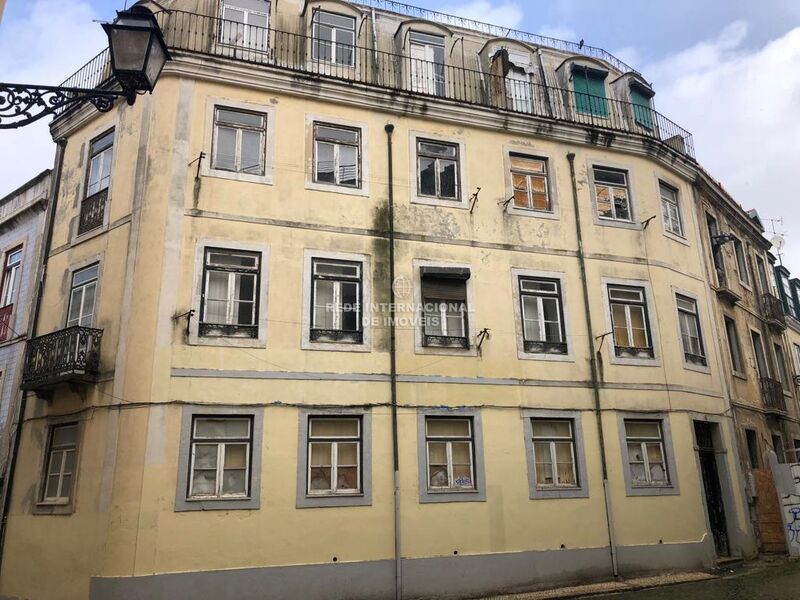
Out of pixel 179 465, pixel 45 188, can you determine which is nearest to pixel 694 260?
pixel 179 465

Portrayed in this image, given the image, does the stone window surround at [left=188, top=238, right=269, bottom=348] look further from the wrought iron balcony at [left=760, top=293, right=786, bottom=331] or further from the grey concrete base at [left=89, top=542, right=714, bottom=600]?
the wrought iron balcony at [left=760, top=293, right=786, bottom=331]

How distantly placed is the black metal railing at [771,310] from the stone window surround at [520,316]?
10.6 m

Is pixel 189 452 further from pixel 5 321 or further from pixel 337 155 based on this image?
pixel 5 321

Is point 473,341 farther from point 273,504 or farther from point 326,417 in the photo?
point 273,504

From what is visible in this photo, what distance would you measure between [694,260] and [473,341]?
733cm

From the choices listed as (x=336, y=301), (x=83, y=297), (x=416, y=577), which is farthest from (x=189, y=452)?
(x=416, y=577)

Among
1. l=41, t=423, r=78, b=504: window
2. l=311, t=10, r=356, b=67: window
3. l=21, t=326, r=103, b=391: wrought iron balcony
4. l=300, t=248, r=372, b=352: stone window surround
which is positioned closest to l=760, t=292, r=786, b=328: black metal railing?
l=300, t=248, r=372, b=352: stone window surround

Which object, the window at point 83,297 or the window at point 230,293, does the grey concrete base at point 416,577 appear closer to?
the window at point 230,293

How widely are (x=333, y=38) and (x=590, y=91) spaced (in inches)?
277

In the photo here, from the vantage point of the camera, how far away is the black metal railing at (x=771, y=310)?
2194cm

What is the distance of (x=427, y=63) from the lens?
16.2 metres

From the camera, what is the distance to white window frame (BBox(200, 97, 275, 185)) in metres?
13.2

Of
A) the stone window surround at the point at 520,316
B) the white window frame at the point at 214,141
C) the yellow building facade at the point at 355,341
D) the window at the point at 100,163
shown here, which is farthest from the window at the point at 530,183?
the window at the point at 100,163

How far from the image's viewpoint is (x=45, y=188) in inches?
631
